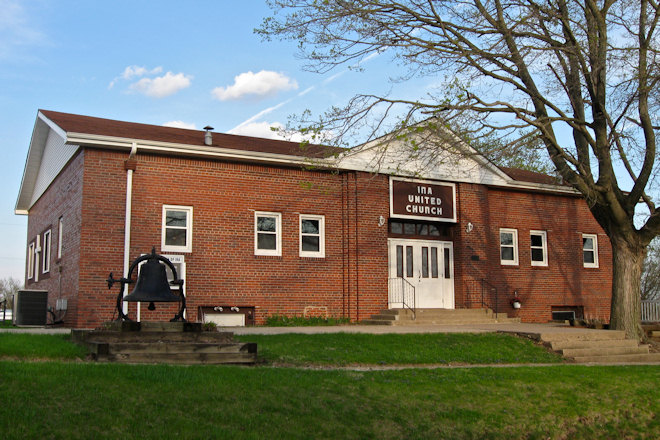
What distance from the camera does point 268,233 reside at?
59.9ft

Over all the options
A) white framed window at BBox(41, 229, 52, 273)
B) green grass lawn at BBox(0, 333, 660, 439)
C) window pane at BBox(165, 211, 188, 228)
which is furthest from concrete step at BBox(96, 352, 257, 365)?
white framed window at BBox(41, 229, 52, 273)

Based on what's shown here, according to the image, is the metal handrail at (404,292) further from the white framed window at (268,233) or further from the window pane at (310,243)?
the white framed window at (268,233)

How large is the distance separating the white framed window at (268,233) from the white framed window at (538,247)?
29.5ft

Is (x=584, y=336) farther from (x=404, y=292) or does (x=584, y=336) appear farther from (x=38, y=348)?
(x=38, y=348)

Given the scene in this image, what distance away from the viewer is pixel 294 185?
61.3 ft

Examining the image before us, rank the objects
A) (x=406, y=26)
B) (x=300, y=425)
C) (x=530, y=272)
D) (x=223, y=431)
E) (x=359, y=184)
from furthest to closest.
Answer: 1. (x=530, y=272)
2. (x=359, y=184)
3. (x=406, y=26)
4. (x=300, y=425)
5. (x=223, y=431)

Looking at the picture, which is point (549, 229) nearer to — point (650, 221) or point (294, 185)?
point (650, 221)

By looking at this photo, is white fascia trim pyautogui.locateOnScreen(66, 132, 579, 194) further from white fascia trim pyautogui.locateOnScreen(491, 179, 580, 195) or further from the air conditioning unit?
white fascia trim pyautogui.locateOnScreen(491, 179, 580, 195)

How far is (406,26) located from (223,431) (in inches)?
406

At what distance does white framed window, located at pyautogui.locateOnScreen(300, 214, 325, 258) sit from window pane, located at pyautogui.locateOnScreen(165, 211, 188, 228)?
3.24 m

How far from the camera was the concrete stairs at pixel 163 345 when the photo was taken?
31.6 feet

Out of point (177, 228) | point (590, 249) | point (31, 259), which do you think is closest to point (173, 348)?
point (177, 228)

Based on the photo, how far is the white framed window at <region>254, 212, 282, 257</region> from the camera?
18.1 metres

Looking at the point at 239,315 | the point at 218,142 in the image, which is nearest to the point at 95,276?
the point at 239,315
